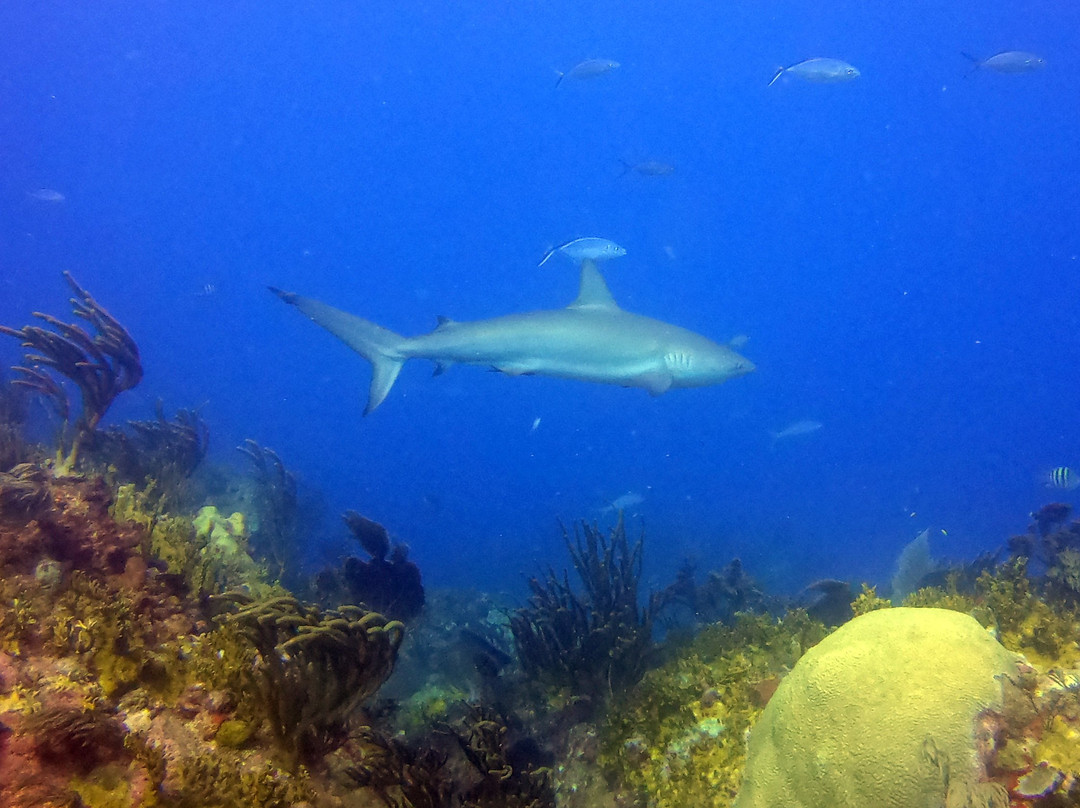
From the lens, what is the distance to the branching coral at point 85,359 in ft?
24.8

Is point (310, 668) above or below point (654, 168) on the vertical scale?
below

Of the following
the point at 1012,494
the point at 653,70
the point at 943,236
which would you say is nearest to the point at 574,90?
the point at 653,70

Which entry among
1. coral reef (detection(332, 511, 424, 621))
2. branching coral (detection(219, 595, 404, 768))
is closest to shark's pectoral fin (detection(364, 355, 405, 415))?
coral reef (detection(332, 511, 424, 621))

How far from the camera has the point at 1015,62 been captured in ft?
57.5

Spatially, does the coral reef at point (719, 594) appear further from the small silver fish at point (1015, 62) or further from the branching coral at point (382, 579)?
the small silver fish at point (1015, 62)

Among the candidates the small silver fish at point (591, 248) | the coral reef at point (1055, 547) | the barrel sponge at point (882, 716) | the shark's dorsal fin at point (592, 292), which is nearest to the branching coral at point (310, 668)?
the barrel sponge at point (882, 716)

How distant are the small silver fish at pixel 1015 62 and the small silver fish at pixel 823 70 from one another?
7911mm

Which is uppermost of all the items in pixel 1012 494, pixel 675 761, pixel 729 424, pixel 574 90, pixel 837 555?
pixel 574 90

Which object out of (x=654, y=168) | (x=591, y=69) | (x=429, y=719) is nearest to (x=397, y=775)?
(x=429, y=719)

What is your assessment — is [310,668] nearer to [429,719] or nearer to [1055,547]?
[429,719]

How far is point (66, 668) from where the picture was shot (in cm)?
338

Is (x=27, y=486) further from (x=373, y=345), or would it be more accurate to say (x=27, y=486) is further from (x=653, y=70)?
(x=653, y=70)

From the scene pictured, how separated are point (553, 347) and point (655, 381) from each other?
6.00 ft

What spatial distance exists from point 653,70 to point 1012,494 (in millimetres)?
114153
